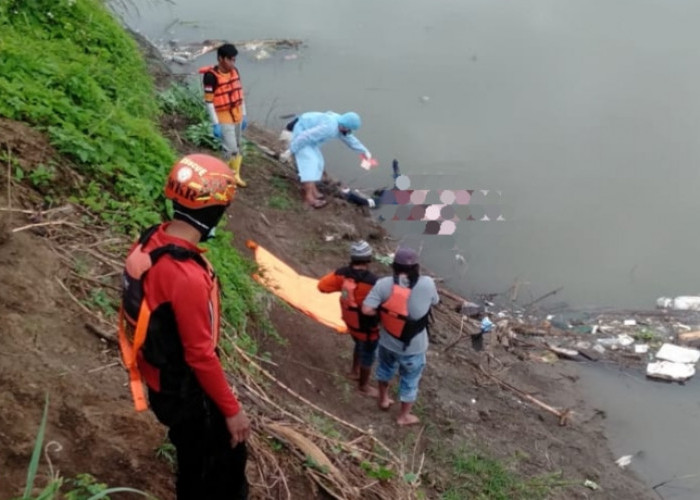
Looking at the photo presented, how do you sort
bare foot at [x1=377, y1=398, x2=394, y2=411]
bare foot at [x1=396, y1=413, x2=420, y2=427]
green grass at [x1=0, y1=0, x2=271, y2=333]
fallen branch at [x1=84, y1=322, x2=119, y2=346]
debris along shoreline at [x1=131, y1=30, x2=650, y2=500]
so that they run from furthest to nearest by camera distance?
1. bare foot at [x1=377, y1=398, x2=394, y2=411]
2. bare foot at [x1=396, y1=413, x2=420, y2=427]
3. debris along shoreline at [x1=131, y1=30, x2=650, y2=500]
4. green grass at [x1=0, y1=0, x2=271, y2=333]
5. fallen branch at [x1=84, y1=322, x2=119, y2=346]

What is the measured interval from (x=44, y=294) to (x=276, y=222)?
5163 mm

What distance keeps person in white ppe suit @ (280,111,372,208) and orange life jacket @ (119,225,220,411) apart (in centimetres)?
684

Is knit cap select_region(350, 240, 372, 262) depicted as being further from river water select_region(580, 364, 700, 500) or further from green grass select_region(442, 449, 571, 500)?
river water select_region(580, 364, 700, 500)

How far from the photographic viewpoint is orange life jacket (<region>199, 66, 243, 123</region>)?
342 inches

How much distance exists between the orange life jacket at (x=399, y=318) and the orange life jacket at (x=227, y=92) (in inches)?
154

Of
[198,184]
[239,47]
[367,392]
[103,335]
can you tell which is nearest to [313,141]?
[367,392]

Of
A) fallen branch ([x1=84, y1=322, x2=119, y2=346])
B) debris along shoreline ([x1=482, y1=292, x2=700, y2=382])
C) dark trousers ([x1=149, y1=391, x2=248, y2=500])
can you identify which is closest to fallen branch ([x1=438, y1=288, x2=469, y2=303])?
debris along shoreline ([x1=482, y1=292, x2=700, y2=382])

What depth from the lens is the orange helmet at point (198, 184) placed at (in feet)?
9.18

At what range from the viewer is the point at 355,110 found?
43.6ft

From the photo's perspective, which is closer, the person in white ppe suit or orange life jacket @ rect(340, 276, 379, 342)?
orange life jacket @ rect(340, 276, 379, 342)

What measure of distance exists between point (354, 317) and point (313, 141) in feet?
13.2

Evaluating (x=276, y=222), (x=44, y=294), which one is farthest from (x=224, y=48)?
(x=44, y=294)

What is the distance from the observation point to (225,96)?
877cm

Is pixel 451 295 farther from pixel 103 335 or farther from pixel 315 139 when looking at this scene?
pixel 103 335
